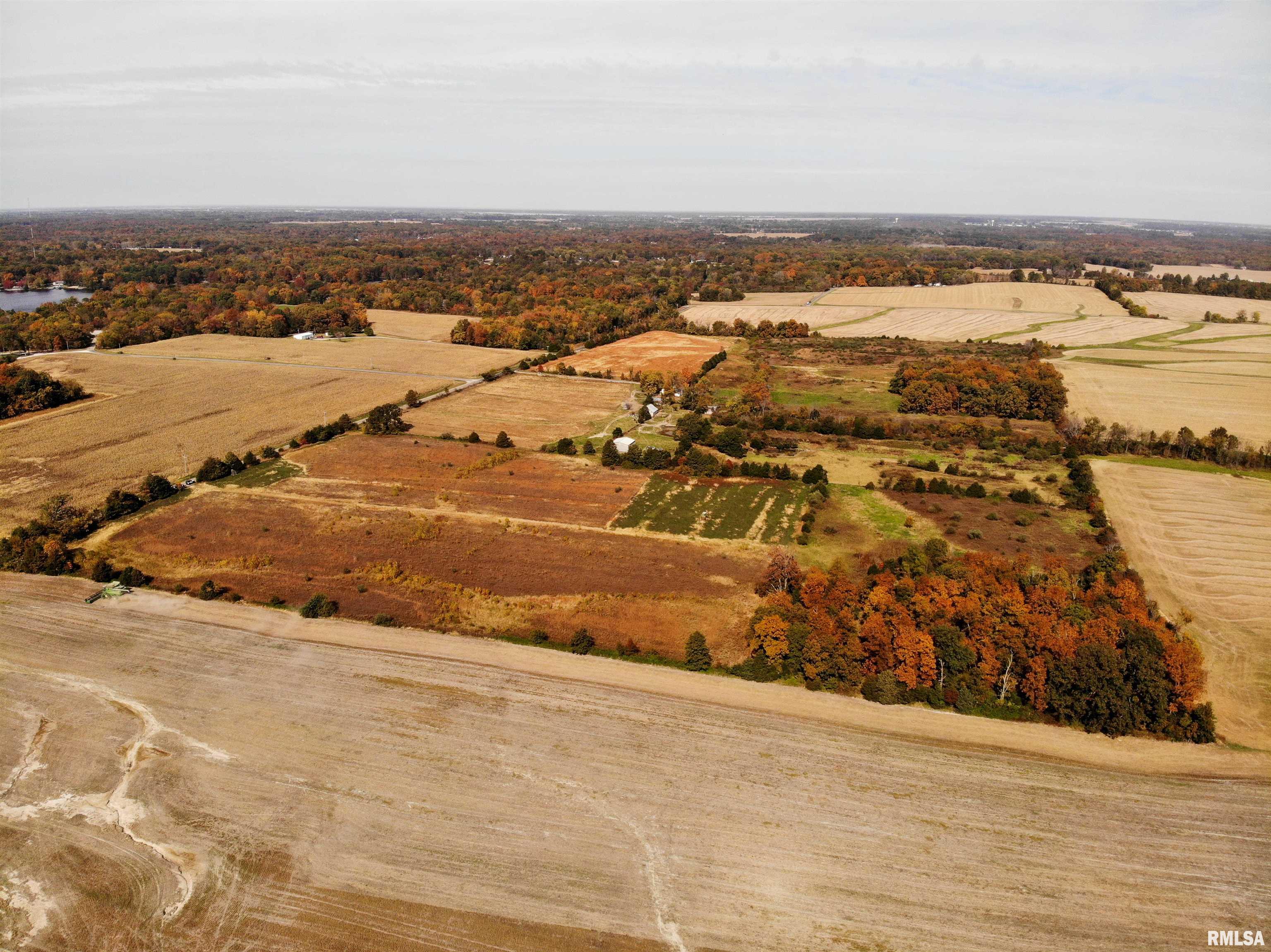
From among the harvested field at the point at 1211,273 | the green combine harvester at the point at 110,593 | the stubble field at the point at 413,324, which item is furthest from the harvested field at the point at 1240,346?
the green combine harvester at the point at 110,593

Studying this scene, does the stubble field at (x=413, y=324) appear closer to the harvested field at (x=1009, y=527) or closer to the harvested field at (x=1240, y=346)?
the harvested field at (x=1009, y=527)

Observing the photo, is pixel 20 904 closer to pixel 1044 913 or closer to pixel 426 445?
pixel 1044 913


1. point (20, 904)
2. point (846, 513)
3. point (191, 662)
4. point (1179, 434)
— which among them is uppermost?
point (1179, 434)

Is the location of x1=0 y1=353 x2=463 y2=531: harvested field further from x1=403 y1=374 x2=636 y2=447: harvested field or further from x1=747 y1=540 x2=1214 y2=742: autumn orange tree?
x1=747 y1=540 x2=1214 y2=742: autumn orange tree

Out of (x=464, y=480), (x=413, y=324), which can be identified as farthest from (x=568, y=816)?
(x=413, y=324)

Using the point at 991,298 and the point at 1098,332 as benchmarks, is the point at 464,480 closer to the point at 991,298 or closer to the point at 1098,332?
the point at 1098,332

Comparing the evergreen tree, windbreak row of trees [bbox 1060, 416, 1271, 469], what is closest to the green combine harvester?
the evergreen tree

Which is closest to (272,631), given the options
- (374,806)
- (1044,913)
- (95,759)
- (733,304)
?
(95,759)
